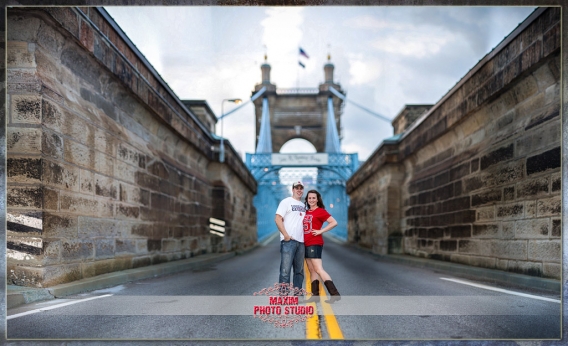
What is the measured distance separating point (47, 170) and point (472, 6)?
16.8 feet

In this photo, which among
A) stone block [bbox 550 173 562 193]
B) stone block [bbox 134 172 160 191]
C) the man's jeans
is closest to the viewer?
the man's jeans

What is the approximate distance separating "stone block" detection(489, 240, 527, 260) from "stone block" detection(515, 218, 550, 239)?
4.9 inches

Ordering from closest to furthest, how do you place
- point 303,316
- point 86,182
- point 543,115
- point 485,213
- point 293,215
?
1. point 303,316
2. point 293,215
3. point 543,115
4. point 86,182
5. point 485,213

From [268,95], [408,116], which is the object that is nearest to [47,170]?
[268,95]

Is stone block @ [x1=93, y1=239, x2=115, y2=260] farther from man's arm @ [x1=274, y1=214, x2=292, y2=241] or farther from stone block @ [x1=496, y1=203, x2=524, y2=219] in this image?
stone block @ [x1=496, y1=203, x2=524, y2=219]

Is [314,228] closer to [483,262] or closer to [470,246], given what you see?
[483,262]

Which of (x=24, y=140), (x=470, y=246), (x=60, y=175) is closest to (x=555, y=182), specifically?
(x=470, y=246)

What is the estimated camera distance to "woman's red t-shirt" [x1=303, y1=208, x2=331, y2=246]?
484cm

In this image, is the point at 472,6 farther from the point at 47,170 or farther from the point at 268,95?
the point at 47,170

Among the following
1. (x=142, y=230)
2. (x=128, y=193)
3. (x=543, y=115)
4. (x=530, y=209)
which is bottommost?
(x=142, y=230)

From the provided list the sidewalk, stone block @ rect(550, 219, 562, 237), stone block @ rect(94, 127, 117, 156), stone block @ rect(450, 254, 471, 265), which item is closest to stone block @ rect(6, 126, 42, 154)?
the sidewalk

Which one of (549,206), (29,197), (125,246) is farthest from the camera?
(125,246)

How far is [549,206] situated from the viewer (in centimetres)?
661

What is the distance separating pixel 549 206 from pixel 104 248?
655 cm
